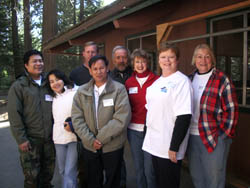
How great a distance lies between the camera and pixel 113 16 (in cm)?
403

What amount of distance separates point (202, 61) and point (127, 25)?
93.2 inches

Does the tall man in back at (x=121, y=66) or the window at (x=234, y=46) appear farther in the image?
the window at (x=234, y=46)

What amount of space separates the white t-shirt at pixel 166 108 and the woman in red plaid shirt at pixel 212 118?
0.22m

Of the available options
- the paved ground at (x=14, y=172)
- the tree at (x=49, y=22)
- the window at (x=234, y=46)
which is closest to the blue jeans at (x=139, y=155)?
the paved ground at (x=14, y=172)

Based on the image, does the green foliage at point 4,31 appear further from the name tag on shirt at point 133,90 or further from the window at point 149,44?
the name tag on shirt at point 133,90

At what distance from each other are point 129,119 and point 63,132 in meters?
0.83

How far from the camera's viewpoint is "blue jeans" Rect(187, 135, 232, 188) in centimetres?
201

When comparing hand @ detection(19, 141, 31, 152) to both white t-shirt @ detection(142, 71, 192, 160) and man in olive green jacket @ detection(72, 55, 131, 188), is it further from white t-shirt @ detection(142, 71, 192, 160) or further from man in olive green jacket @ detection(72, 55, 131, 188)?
white t-shirt @ detection(142, 71, 192, 160)

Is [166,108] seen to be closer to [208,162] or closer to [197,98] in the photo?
[197,98]

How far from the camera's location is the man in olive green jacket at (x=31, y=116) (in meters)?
2.48

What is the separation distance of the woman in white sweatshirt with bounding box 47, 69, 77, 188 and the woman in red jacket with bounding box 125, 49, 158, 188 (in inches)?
28.5

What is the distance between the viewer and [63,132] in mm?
2527

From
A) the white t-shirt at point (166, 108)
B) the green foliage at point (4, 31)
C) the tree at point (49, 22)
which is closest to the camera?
the white t-shirt at point (166, 108)

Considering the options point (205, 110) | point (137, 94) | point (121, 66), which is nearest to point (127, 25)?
point (121, 66)
